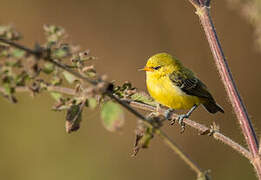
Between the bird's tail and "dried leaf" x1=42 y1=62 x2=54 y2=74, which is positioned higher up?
the bird's tail

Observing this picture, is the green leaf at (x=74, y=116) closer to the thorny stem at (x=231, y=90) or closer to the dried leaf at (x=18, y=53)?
the dried leaf at (x=18, y=53)

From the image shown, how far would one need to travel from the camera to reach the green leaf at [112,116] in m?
0.95

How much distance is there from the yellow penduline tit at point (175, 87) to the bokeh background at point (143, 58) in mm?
1577

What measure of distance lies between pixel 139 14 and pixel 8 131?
2217 millimetres

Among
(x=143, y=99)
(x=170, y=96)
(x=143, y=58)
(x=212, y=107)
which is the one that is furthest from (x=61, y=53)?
(x=143, y=58)

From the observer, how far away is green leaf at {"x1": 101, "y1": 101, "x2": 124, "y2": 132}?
949mm

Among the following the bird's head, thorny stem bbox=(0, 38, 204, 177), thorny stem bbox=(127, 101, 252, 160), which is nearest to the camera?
thorny stem bbox=(0, 38, 204, 177)

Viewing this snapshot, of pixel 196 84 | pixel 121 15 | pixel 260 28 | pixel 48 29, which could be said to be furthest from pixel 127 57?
pixel 48 29

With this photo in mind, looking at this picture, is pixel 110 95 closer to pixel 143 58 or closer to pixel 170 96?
pixel 170 96

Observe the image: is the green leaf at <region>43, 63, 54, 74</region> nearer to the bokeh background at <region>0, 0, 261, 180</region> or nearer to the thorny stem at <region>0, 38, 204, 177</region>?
the thorny stem at <region>0, 38, 204, 177</region>

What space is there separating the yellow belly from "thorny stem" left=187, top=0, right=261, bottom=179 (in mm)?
1566

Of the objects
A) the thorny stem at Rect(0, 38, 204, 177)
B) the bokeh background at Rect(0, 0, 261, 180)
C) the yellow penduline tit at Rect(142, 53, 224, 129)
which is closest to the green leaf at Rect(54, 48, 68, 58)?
the thorny stem at Rect(0, 38, 204, 177)

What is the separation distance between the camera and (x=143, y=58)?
5.59 meters

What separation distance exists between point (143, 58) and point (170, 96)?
2457 mm
